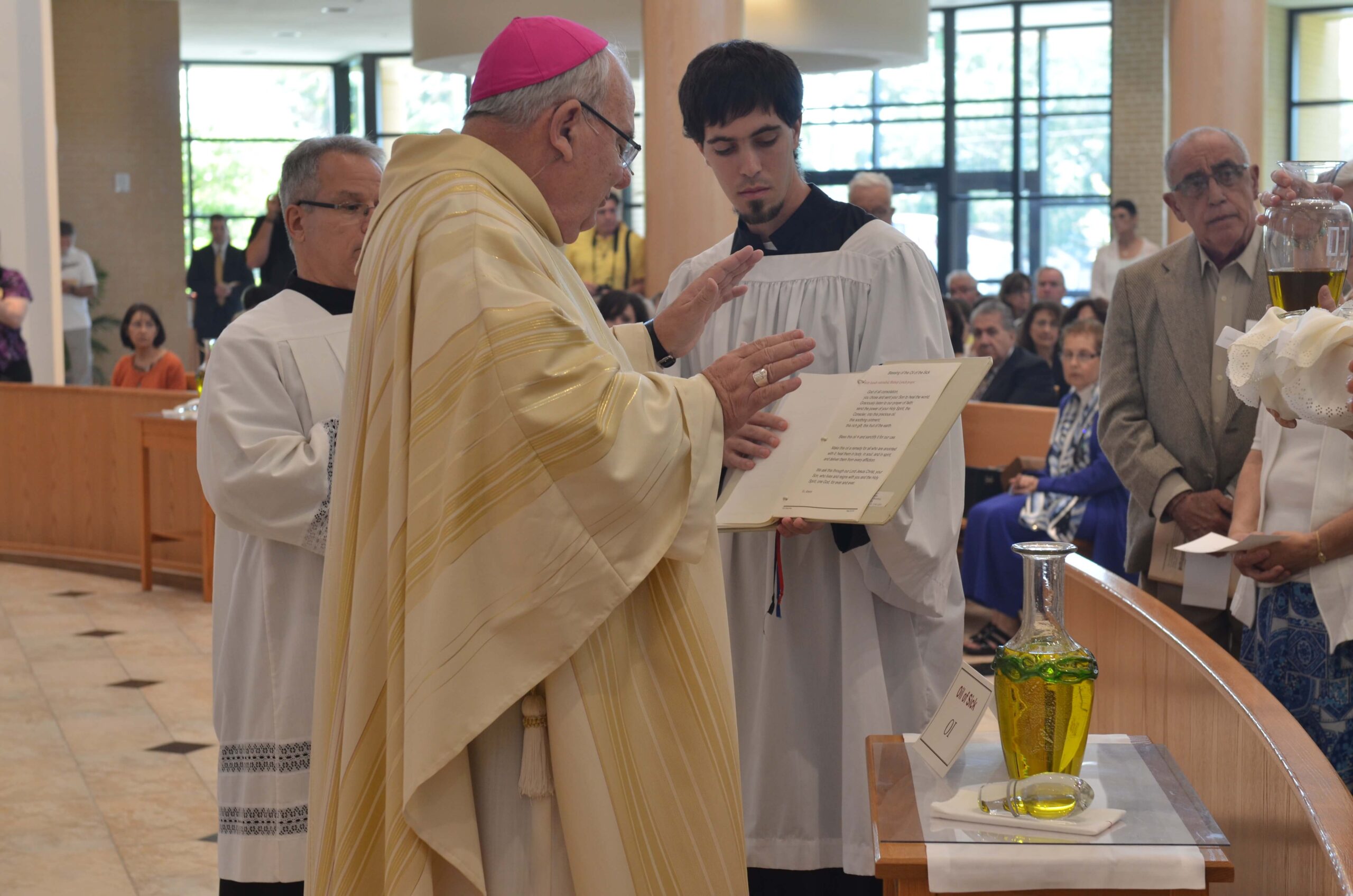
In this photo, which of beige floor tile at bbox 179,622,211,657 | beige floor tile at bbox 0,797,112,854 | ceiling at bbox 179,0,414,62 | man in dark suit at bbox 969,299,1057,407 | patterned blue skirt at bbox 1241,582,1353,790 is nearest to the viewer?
patterned blue skirt at bbox 1241,582,1353,790

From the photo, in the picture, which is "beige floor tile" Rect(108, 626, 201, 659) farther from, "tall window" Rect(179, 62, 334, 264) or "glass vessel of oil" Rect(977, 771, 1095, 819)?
"tall window" Rect(179, 62, 334, 264)

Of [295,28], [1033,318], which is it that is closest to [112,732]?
[1033,318]

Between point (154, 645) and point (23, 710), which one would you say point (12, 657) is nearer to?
point (154, 645)

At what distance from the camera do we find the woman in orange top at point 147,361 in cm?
964

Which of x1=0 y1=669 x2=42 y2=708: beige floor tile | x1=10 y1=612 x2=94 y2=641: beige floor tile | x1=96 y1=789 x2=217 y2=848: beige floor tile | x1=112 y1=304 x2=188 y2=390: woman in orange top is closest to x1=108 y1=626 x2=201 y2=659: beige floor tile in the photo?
x1=10 y1=612 x2=94 y2=641: beige floor tile

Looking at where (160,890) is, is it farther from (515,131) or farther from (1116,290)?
(1116,290)

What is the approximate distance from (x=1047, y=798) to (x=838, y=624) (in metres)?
0.97

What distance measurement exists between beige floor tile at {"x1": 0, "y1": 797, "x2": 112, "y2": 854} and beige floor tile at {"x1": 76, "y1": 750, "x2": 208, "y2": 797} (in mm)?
140

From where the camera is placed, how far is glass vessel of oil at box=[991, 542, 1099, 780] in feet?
6.03

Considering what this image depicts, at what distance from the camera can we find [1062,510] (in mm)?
5918

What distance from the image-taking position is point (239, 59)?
20.1 meters

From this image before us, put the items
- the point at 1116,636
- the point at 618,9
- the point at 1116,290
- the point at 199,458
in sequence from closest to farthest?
the point at 199,458 < the point at 1116,636 < the point at 1116,290 < the point at 618,9

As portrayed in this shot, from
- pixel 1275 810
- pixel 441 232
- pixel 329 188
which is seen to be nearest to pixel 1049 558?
pixel 1275 810

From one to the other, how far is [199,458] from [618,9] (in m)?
11.1
